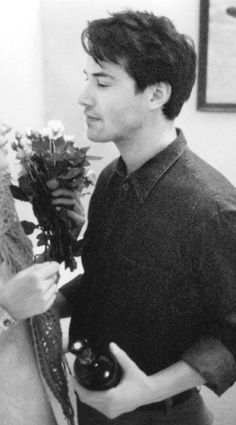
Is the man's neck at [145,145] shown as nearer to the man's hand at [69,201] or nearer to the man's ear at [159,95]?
the man's ear at [159,95]

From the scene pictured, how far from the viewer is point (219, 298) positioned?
1100mm

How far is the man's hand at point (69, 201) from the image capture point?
1.20 metres

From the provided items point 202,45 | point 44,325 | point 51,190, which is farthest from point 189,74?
point 202,45

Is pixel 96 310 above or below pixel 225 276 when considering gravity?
below

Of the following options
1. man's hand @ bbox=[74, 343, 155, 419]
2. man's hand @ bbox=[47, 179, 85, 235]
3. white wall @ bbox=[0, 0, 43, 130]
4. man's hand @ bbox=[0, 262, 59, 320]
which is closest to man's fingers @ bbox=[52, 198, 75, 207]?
man's hand @ bbox=[47, 179, 85, 235]

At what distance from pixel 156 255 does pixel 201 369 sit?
0.89 ft

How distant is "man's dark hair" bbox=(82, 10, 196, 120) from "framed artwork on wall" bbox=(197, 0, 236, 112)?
965 millimetres

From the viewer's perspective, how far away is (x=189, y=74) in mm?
1353

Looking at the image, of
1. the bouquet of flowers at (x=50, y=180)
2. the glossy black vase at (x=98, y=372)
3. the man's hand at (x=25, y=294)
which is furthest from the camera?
the bouquet of flowers at (x=50, y=180)

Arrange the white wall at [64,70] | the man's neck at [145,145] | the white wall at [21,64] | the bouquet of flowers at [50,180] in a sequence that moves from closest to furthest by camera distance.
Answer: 1. the bouquet of flowers at [50,180]
2. the man's neck at [145,145]
3. the white wall at [21,64]
4. the white wall at [64,70]

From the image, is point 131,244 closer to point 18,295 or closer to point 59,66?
point 18,295

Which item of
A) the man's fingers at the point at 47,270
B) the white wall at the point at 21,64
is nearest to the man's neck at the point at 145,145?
the man's fingers at the point at 47,270

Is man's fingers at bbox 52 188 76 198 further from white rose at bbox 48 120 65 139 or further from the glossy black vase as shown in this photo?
the glossy black vase

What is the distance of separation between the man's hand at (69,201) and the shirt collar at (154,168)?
153mm
